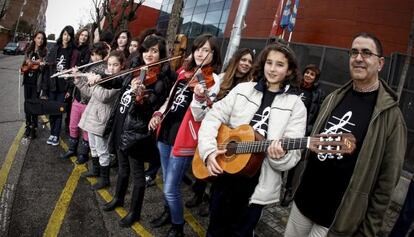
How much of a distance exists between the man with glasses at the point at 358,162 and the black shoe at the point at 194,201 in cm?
192

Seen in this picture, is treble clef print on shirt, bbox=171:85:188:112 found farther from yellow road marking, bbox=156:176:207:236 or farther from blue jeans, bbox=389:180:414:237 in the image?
blue jeans, bbox=389:180:414:237

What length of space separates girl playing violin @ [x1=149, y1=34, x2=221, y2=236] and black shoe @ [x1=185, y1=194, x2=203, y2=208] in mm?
936

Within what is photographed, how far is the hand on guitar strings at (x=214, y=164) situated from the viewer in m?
2.48

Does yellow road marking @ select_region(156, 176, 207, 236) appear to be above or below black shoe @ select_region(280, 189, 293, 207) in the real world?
below

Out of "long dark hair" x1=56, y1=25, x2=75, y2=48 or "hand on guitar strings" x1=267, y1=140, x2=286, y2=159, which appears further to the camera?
"long dark hair" x1=56, y1=25, x2=75, y2=48

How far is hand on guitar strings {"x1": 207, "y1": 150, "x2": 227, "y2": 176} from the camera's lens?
2.48 metres

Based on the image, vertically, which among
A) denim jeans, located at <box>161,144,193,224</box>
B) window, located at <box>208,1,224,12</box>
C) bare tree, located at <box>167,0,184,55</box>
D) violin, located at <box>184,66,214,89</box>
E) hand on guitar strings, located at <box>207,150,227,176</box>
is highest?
window, located at <box>208,1,224,12</box>

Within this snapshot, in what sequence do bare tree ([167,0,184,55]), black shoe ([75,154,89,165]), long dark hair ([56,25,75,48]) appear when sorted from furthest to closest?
1. bare tree ([167,0,184,55])
2. long dark hair ([56,25,75,48])
3. black shoe ([75,154,89,165])

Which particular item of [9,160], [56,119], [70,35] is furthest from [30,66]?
[9,160]

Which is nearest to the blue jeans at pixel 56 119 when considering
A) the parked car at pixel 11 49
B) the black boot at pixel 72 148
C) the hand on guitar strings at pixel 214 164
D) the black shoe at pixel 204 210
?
the black boot at pixel 72 148

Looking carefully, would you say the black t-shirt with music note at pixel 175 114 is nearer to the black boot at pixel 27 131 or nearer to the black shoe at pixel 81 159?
the black shoe at pixel 81 159

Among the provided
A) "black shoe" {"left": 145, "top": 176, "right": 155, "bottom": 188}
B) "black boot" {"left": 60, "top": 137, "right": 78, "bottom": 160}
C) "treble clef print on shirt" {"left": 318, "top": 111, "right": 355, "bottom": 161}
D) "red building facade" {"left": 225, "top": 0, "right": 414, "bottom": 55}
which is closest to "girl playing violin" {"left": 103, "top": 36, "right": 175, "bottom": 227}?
"black shoe" {"left": 145, "top": 176, "right": 155, "bottom": 188}

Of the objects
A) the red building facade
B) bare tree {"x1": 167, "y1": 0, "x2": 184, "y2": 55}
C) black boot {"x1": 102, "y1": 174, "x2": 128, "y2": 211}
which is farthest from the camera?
the red building facade

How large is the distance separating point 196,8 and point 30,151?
24629mm
